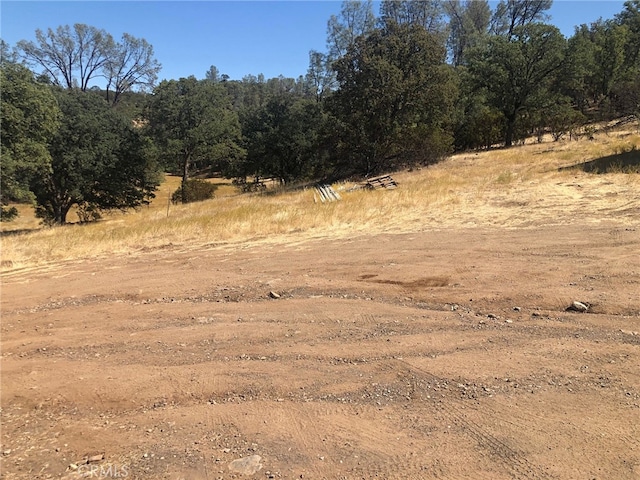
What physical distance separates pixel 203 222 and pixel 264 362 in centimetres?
1117

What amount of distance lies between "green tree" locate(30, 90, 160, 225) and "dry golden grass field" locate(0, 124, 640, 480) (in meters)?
20.5

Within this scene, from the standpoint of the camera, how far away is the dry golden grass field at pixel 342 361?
3.36m

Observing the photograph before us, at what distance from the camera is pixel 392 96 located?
28.5m

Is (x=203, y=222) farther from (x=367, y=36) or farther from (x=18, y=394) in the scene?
(x=367, y=36)

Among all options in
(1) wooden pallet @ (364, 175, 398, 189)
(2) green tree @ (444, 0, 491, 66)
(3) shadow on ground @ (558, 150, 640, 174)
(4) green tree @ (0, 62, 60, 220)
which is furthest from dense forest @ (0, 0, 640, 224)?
(2) green tree @ (444, 0, 491, 66)

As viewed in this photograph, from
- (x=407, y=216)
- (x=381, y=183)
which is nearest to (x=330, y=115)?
(x=381, y=183)

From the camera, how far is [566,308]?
18.3 feet

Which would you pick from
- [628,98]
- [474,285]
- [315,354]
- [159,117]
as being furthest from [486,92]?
[315,354]

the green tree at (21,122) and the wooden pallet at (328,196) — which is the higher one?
the green tree at (21,122)

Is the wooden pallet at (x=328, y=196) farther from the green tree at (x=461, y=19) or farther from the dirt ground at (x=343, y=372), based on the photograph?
the green tree at (x=461, y=19)

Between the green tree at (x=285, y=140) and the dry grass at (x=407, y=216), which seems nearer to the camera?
the dry grass at (x=407, y=216)

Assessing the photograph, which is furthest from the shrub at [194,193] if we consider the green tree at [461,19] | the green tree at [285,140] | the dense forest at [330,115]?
the green tree at [461,19]

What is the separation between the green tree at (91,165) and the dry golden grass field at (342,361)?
20.5m

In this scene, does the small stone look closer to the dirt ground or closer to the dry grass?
the dirt ground
